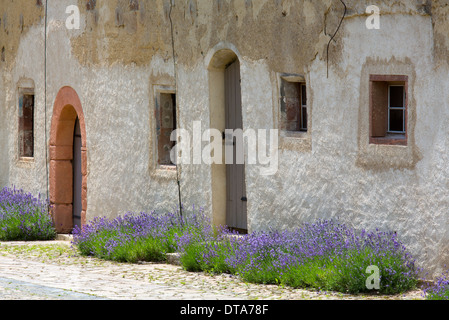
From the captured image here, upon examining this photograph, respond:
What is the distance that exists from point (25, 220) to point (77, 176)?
113cm

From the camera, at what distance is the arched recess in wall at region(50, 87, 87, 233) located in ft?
44.5

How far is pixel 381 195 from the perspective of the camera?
340 inches

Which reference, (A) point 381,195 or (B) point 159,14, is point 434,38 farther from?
(B) point 159,14

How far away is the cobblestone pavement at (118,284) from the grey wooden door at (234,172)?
3.61 ft

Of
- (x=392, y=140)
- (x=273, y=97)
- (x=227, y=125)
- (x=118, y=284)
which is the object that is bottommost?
(x=118, y=284)

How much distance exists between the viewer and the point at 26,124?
1477cm

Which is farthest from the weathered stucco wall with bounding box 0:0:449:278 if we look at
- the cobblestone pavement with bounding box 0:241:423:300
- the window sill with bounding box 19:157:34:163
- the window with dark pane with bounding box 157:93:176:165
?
the cobblestone pavement with bounding box 0:241:423:300

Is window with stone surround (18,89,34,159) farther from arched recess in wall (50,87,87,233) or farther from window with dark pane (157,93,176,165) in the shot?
window with dark pane (157,93,176,165)

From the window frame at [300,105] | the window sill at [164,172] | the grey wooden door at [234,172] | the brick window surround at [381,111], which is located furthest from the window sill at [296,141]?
the window sill at [164,172]

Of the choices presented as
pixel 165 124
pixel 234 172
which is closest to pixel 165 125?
pixel 165 124

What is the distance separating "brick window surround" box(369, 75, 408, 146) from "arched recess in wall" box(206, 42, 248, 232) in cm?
230

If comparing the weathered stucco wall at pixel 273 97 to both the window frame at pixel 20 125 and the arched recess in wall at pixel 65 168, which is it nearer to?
the arched recess in wall at pixel 65 168

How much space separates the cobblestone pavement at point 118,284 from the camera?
8.10 metres

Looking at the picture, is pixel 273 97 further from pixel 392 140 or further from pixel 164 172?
pixel 164 172
